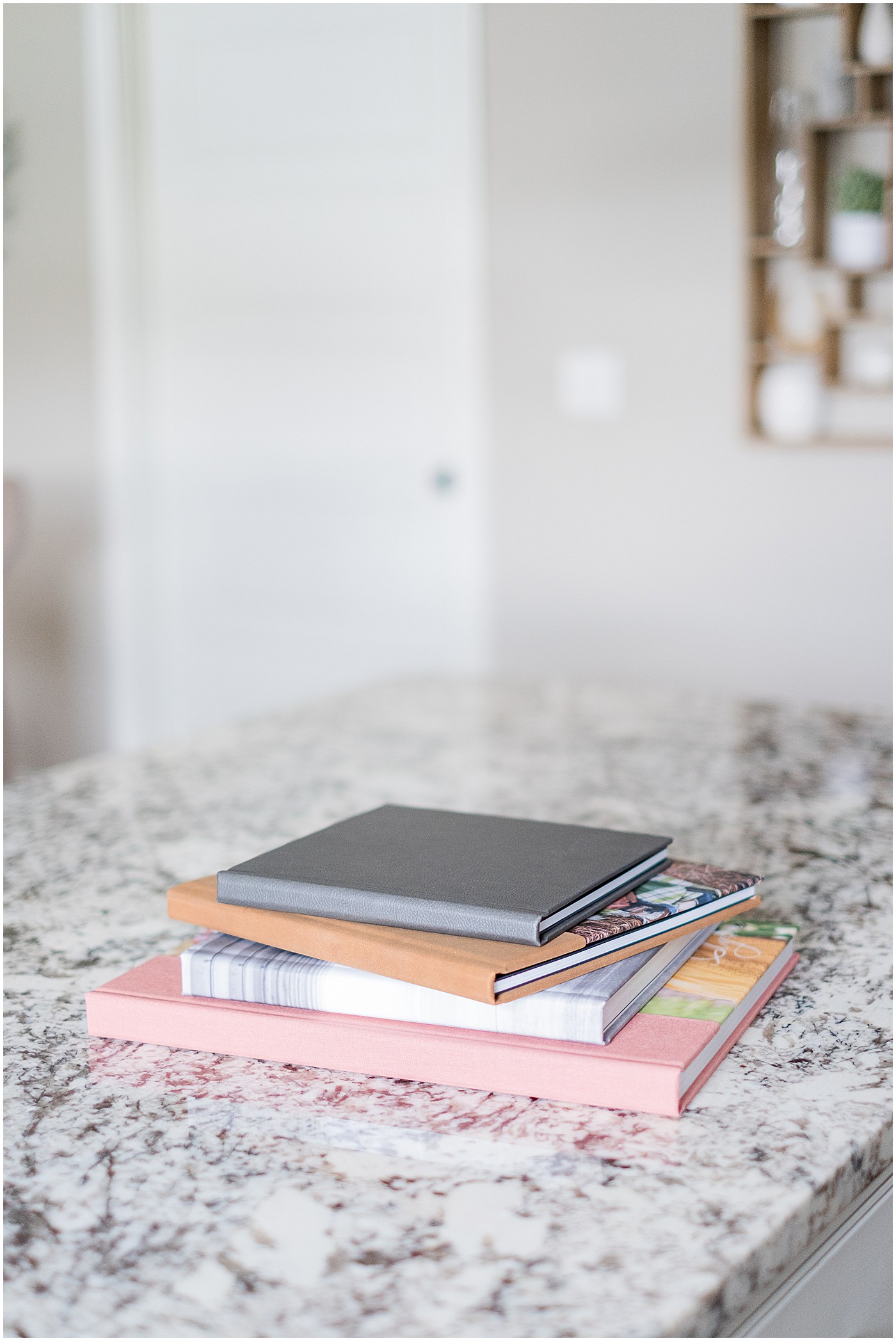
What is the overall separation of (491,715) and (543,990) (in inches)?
35.1

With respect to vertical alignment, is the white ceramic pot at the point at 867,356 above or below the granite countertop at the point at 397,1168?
above

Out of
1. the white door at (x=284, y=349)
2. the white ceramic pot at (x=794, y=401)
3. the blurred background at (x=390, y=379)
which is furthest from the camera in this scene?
the white door at (x=284, y=349)

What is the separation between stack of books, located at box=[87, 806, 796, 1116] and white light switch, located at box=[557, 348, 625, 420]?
268 cm

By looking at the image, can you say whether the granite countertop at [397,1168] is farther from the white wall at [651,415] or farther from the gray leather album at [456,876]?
the white wall at [651,415]

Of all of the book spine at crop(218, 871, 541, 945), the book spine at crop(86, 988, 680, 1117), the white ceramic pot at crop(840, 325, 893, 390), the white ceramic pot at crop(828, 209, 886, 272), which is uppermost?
the white ceramic pot at crop(828, 209, 886, 272)

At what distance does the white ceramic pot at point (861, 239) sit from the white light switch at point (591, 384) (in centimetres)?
61

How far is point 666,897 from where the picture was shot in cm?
70

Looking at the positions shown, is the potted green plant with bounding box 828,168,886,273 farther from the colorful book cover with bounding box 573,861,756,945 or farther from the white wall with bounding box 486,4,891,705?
the colorful book cover with bounding box 573,861,756,945

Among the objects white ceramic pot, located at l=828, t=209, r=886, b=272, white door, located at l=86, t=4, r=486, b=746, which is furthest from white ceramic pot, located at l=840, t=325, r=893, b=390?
white door, located at l=86, t=4, r=486, b=746

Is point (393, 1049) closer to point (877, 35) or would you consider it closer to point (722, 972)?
point (722, 972)

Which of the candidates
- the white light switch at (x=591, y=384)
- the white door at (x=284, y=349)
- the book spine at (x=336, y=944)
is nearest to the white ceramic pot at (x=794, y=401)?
the white light switch at (x=591, y=384)

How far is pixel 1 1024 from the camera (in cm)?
72

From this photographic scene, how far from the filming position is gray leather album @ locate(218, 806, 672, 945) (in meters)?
0.64

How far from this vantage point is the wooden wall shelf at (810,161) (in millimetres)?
2844
